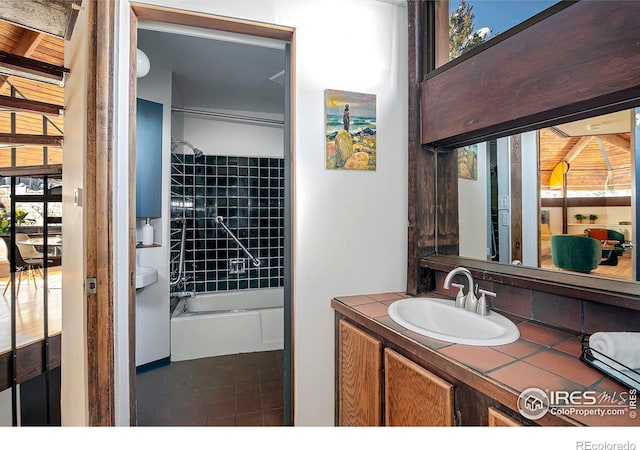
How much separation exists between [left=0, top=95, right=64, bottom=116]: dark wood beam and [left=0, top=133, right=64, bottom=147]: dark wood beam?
0.53 feet

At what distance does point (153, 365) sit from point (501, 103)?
2967mm

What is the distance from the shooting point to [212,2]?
1384 millimetres

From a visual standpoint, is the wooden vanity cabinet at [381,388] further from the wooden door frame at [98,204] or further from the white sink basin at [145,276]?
the white sink basin at [145,276]

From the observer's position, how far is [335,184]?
1559 millimetres

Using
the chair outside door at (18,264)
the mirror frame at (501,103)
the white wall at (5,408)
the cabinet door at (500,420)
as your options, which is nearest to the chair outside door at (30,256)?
the chair outside door at (18,264)

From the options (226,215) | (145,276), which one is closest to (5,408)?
(145,276)

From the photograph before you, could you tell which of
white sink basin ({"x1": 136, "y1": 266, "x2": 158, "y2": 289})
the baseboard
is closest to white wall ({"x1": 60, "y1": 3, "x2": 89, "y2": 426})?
white sink basin ({"x1": 136, "y1": 266, "x2": 158, "y2": 289})

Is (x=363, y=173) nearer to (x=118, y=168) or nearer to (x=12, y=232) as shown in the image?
(x=118, y=168)

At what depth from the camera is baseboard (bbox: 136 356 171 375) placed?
2373 millimetres

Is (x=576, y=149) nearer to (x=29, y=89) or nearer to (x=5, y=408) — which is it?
(x=5, y=408)

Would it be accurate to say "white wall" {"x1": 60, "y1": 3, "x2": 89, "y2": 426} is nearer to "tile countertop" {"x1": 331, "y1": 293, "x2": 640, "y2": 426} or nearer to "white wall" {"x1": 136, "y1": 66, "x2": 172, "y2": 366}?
"white wall" {"x1": 136, "y1": 66, "x2": 172, "y2": 366}

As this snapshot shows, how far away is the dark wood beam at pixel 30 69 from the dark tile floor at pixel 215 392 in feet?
6.47

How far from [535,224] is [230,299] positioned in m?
2.87

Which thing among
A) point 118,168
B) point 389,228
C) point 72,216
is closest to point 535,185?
point 389,228
